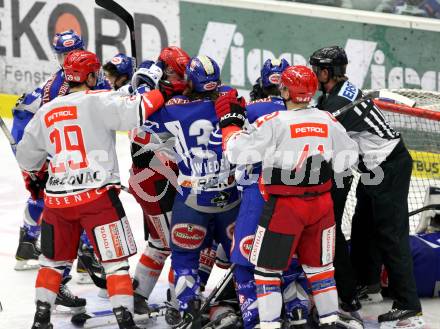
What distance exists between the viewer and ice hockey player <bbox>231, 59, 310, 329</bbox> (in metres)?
5.40

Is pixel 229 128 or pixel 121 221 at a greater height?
pixel 229 128

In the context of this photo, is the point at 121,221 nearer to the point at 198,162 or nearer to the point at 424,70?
the point at 198,162

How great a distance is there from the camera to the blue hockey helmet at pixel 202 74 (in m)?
5.45

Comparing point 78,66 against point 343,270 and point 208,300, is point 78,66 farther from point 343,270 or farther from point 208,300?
point 343,270

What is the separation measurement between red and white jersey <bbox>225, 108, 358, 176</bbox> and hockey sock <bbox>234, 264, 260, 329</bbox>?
1.94ft

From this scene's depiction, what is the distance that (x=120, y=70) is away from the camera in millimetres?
6484

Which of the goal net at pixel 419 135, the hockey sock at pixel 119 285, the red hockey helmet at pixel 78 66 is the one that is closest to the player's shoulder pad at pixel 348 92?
the goal net at pixel 419 135

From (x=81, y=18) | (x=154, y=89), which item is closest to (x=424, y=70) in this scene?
(x=81, y=18)

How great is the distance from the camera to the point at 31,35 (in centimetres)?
1030

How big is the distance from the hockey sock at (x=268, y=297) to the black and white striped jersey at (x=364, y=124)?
0.90 meters

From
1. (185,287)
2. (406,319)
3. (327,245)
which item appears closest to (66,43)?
(185,287)

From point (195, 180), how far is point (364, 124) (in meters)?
0.90

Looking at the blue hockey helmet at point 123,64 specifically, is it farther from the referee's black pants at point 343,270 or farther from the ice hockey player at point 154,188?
the referee's black pants at point 343,270

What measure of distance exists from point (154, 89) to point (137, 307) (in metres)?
1.20
